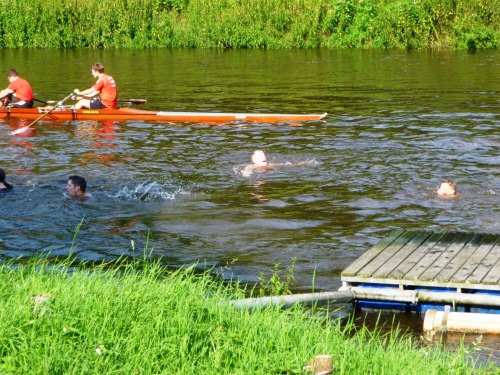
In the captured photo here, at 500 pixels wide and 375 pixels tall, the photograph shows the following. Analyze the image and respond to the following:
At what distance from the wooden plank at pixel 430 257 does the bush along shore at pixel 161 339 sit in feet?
5.67

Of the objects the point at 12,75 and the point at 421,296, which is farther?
the point at 12,75

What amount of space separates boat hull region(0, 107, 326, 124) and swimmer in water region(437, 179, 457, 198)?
768 centimetres

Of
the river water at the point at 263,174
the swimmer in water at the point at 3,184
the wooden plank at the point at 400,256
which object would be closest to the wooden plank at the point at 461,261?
the wooden plank at the point at 400,256

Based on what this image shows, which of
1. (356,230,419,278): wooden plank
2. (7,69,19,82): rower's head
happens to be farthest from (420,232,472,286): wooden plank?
(7,69,19,82): rower's head

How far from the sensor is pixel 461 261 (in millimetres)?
9609

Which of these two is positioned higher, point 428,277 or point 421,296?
point 428,277

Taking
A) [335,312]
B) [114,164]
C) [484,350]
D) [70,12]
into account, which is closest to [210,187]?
[114,164]

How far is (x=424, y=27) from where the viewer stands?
4050 centimetres

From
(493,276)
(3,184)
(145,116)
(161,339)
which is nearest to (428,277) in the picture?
(493,276)

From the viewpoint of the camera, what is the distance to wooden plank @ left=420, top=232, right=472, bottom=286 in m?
9.15

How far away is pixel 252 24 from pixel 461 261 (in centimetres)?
3434

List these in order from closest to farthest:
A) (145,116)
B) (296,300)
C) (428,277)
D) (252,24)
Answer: (296,300)
(428,277)
(145,116)
(252,24)

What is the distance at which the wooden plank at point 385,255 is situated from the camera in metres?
9.34

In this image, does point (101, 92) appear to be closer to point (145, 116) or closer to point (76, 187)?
point (145, 116)
